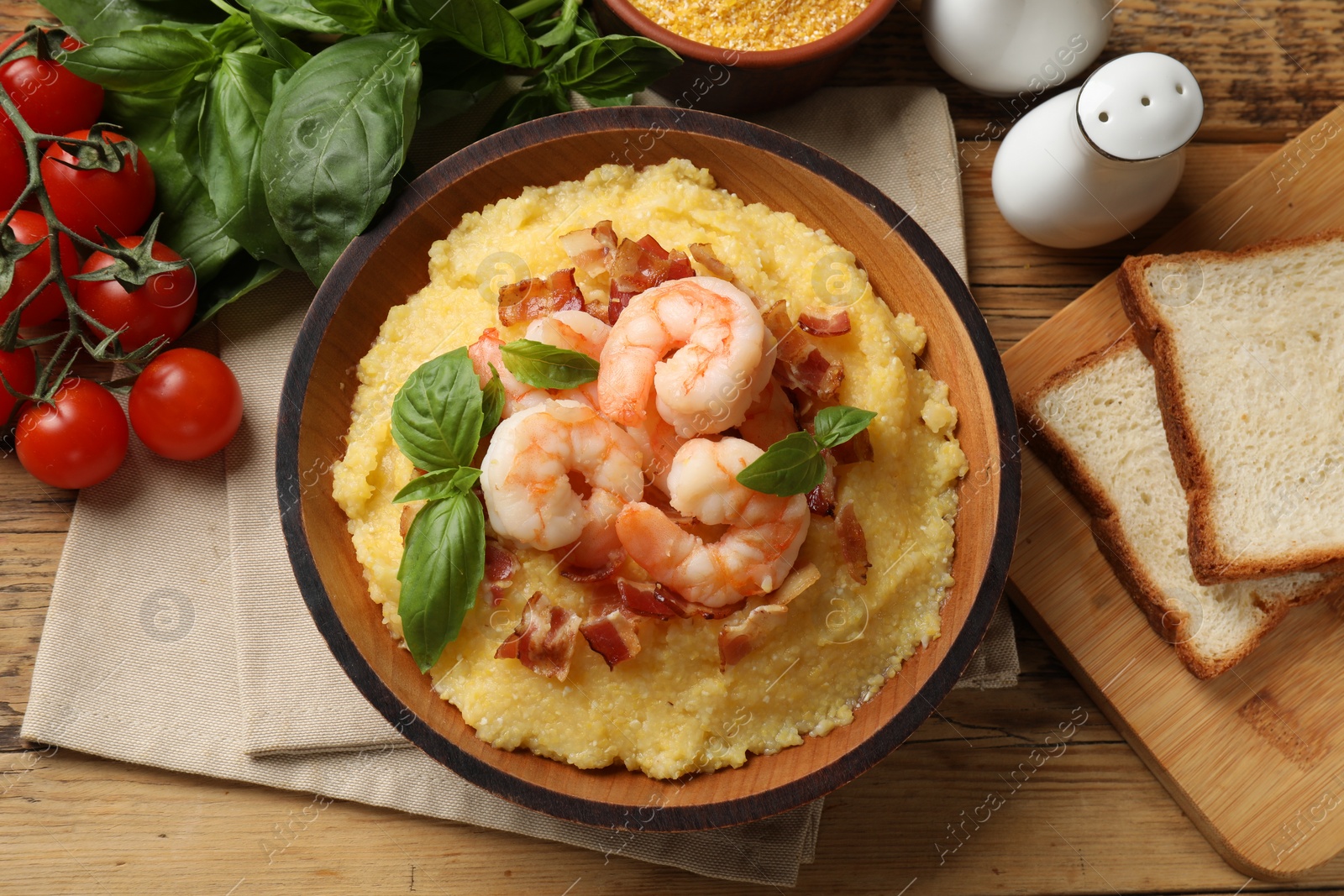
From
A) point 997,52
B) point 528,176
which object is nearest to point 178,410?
point 528,176

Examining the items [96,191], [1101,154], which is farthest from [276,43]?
[1101,154]

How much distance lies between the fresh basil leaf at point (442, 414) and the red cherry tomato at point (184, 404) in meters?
0.96

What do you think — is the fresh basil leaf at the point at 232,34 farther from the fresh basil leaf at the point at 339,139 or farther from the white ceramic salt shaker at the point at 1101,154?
the white ceramic salt shaker at the point at 1101,154

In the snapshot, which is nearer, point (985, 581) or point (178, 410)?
point (985, 581)

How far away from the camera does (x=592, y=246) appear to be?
118 inches

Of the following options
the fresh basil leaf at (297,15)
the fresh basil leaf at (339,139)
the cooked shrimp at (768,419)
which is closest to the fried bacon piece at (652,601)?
the cooked shrimp at (768,419)

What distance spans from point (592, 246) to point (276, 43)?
1.22 m

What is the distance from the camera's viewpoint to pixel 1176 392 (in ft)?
11.5

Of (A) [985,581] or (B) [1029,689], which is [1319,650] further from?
(A) [985,581]

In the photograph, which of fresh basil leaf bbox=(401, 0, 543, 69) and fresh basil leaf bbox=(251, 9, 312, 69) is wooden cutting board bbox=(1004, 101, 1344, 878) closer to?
fresh basil leaf bbox=(401, 0, 543, 69)

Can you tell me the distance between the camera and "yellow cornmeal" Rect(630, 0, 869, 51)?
131 inches

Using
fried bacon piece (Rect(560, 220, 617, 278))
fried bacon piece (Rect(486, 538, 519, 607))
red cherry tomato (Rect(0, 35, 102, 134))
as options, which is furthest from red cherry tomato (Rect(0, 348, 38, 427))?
fried bacon piece (Rect(560, 220, 617, 278))

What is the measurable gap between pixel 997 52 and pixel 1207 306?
1.21 m

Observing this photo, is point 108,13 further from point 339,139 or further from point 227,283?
point 339,139
